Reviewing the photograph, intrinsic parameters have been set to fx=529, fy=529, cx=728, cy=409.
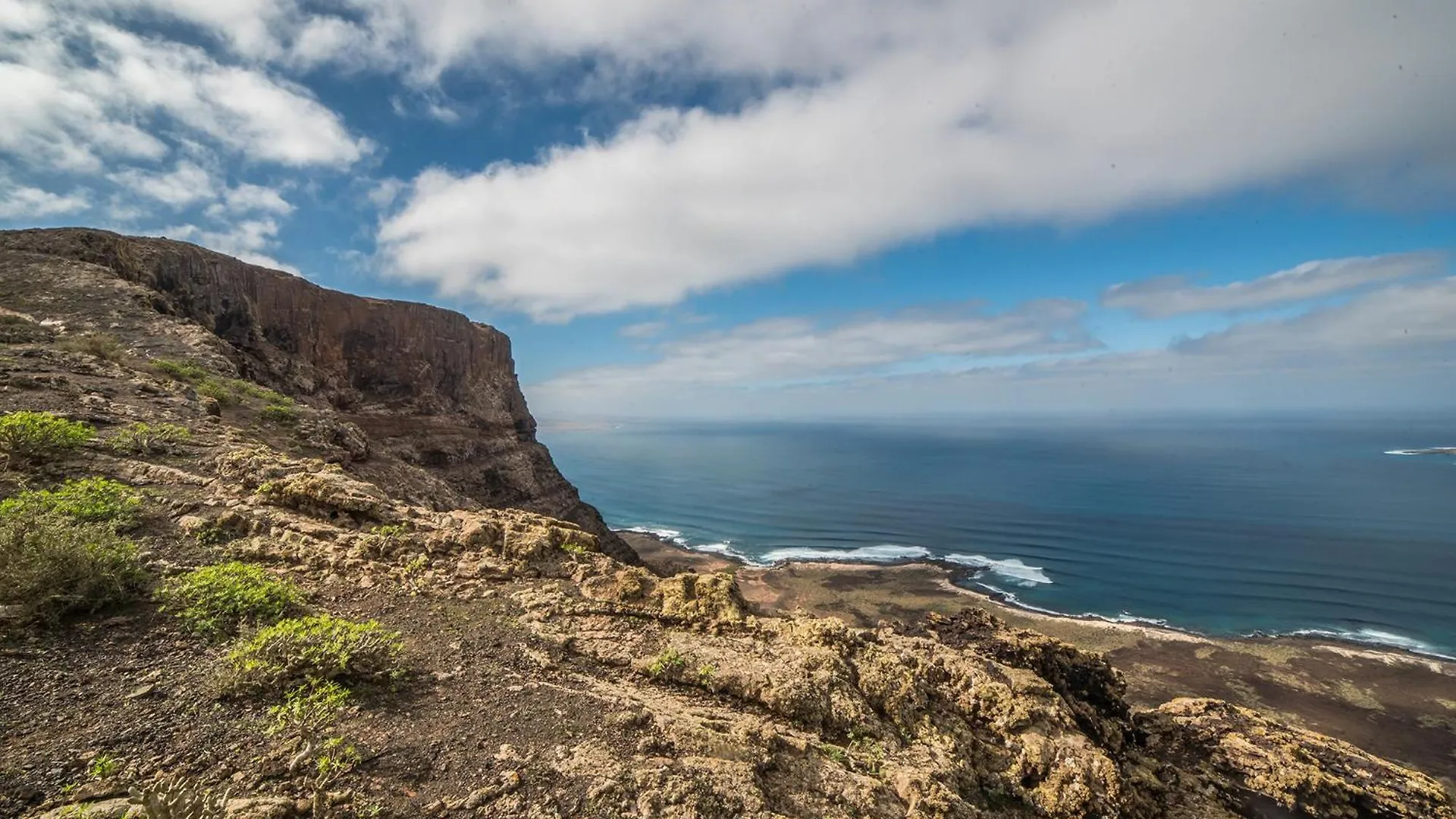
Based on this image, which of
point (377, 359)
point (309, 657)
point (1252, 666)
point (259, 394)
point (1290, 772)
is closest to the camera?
point (309, 657)

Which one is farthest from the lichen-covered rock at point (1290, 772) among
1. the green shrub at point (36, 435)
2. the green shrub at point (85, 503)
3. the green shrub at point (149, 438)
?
the green shrub at point (36, 435)

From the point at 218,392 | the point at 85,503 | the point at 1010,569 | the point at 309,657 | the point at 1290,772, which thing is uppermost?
the point at 218,392

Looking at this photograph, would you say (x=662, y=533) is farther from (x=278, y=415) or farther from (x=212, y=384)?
(x=212, y=384)

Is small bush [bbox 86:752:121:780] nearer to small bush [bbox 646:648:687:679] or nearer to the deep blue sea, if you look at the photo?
small bush [bbox 646:648:687:679]

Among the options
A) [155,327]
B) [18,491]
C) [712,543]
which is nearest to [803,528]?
[712,543]

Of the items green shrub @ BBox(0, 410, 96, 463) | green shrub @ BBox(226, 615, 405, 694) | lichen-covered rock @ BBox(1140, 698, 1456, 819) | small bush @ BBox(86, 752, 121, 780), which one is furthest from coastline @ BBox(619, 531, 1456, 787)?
small bush @ BBox(86, 752, 121, 780)

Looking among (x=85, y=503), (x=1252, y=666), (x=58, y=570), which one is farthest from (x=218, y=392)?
(x=1252, y=666)

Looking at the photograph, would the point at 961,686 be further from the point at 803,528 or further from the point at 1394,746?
the point at 803,528
